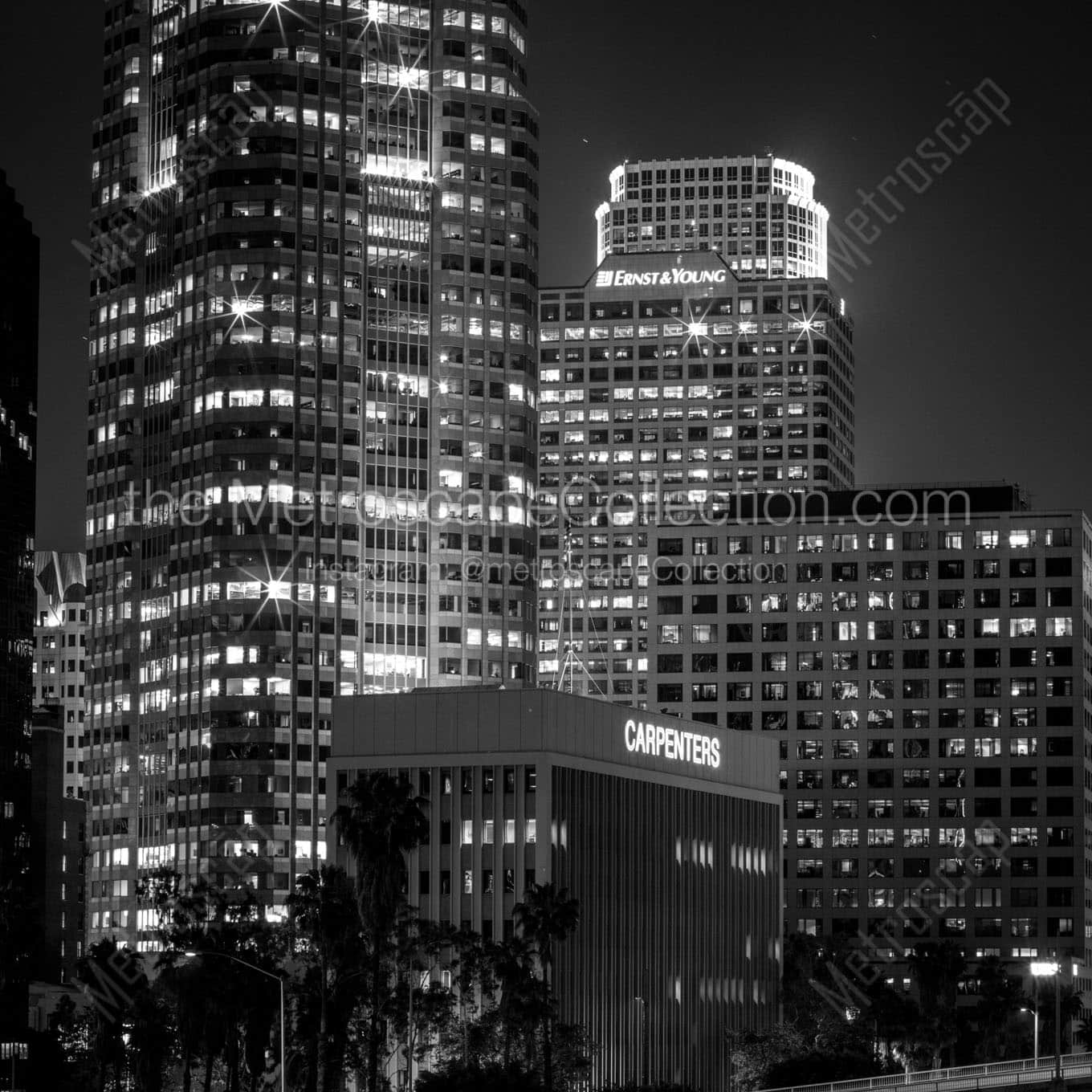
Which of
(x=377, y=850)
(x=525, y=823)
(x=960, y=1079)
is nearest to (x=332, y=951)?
(x=377, y=850)

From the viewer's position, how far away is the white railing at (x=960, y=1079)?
15571cm

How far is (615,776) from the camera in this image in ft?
646

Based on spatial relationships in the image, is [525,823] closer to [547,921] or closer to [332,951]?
[547,921]

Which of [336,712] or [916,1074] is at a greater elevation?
[336,712]

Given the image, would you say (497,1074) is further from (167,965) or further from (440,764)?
(440,764)

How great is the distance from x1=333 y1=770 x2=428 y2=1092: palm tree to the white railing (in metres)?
27.6

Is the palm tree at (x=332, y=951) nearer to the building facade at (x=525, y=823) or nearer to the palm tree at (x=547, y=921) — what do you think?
the palm tree at (x=547, y=921)

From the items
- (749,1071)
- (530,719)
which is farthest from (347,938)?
(749,1071)

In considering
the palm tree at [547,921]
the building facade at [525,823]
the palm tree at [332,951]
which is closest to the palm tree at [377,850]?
the palm tree at [332,951]

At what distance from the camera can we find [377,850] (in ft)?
479

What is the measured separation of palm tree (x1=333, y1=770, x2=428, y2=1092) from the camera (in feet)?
471

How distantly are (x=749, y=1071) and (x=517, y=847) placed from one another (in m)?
29.9

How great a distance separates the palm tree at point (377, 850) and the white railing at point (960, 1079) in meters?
27.6

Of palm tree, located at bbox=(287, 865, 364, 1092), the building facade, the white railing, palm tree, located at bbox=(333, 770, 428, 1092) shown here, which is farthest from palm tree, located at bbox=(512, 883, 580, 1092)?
the white railing
